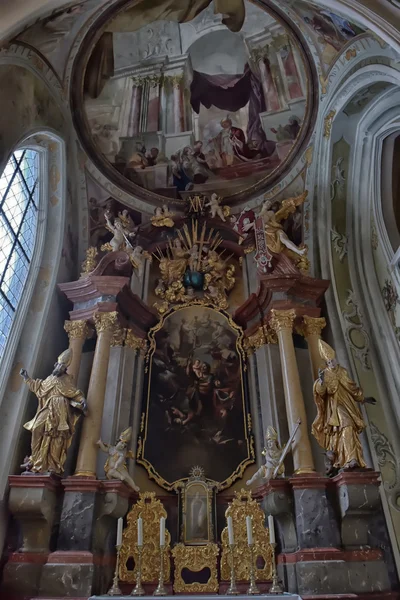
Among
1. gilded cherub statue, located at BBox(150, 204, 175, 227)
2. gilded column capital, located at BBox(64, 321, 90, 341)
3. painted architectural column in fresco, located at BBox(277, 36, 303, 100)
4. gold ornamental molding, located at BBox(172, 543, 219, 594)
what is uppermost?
painted architectural column in fresco, located at BBox(277, 36, 303, 100)

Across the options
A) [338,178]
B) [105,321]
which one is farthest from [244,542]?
[338,178]

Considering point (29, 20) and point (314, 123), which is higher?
point (314, 123)

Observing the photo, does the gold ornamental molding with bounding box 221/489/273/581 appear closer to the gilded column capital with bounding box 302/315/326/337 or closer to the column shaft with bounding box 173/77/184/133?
the gilded column capital with bounding box 302/315/326/337

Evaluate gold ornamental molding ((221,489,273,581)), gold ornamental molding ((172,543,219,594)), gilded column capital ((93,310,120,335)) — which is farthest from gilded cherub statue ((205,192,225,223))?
gold ornamental molding ((172,543,219,594))

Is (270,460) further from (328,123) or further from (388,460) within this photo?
(328,123)

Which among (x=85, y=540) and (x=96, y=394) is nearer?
(x=85, y=540)

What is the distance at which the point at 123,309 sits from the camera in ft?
31.0

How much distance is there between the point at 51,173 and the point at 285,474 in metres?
7.49

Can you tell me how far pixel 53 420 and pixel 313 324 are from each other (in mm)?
4863

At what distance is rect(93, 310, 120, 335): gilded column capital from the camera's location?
8875 millimetres

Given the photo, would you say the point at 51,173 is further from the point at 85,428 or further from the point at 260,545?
the point at 260,545

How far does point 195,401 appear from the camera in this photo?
9.05 meters

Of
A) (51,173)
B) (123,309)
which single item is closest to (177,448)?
(123,309)

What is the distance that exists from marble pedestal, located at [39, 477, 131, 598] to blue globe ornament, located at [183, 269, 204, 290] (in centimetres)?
459
